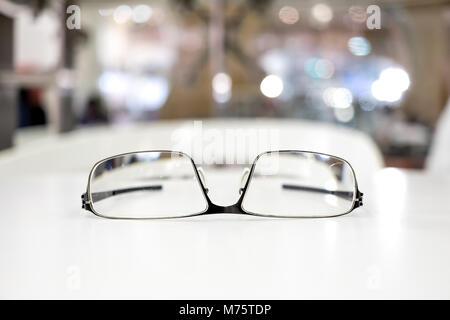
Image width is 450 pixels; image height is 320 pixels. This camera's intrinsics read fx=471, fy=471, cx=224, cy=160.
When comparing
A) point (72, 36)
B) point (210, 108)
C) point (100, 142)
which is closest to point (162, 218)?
point (100, 142)

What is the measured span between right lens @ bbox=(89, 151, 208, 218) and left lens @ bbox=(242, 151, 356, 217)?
0.14 ft

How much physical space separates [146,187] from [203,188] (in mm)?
90

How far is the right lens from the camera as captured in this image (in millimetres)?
307

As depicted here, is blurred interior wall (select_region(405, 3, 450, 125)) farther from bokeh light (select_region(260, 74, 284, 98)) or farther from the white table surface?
the white table surface

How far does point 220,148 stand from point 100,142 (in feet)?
0.54

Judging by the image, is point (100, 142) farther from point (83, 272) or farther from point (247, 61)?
point (247, 61)

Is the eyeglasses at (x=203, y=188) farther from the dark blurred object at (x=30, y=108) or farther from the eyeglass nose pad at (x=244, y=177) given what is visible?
the dark blurred object at (x=30, y=108)

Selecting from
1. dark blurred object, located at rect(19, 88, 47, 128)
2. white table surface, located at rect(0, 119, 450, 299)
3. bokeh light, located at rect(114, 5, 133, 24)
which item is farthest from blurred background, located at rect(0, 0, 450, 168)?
white table surface, located at rect(0, 119, 450, 299)

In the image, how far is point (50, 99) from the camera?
0.90m

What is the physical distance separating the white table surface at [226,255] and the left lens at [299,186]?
0.02 meters

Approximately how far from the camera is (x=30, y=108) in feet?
3.05

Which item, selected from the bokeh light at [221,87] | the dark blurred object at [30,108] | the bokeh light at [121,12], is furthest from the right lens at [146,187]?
the bokeh light at [221,87]

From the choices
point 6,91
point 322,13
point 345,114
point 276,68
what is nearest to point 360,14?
point 6,91

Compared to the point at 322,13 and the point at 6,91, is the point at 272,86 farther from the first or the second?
the point at 6,91
